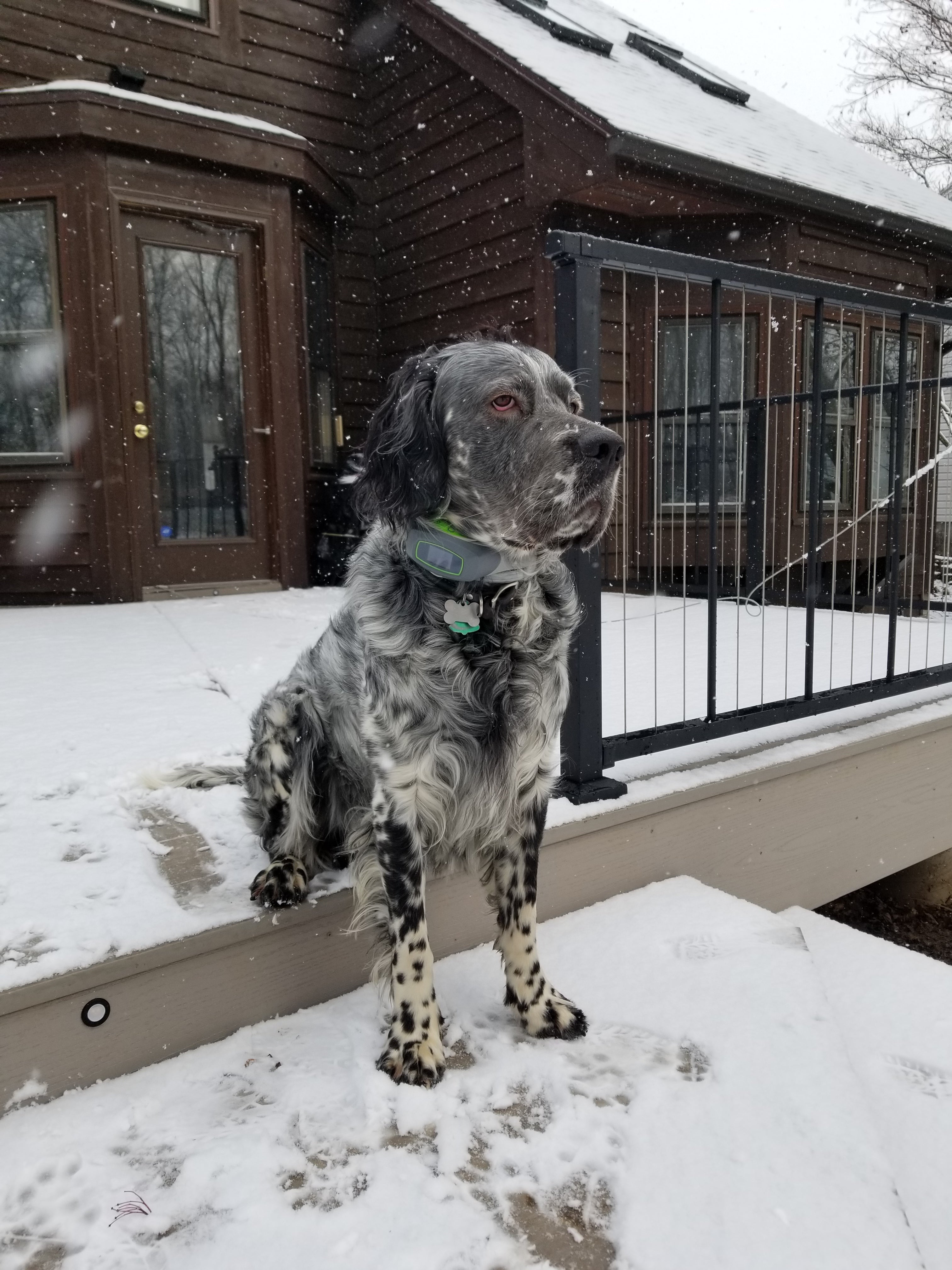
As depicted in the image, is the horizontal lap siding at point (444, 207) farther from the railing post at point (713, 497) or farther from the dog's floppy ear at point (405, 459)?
the dog's floppy ear at point (405, 459)

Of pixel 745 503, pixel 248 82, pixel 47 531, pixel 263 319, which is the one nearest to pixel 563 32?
pixel 248 82

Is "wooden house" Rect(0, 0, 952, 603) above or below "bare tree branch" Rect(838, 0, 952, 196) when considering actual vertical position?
below

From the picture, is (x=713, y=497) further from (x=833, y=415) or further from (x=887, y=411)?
(x=887, y=411)

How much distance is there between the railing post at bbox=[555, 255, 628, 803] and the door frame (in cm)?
401

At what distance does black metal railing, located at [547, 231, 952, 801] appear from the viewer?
219 centimetres

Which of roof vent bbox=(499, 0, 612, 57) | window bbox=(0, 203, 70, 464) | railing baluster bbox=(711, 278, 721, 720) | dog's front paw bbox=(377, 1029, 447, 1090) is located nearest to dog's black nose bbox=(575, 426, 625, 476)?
railing baluster bbox=(711, 278, 721, 720)

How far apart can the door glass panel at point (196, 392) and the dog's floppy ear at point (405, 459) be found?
4.32 m

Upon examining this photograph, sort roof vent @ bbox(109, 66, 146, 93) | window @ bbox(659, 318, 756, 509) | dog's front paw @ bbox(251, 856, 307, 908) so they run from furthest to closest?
window @ bbox(659, 318, 756, 509), roof vent @ bbox(109, 66, 146, 93), dog's front paw @ bbox(251, 856, 307, 908)

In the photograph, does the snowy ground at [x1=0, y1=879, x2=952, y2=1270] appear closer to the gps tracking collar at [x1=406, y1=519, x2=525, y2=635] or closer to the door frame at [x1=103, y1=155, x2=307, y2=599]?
the gps tracking collar at [x1=406, y1=519, x2=525, y2=635]

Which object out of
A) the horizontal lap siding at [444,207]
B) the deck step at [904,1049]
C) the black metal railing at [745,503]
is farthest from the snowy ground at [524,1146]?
the horizontal lap siding at [444,207]

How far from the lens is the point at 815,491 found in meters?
2.66

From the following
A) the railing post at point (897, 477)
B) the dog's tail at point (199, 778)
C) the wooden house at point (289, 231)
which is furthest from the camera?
the wooden house at point (289, 231)

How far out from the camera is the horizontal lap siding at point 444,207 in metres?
6.11

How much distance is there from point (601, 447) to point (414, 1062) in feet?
3.59
